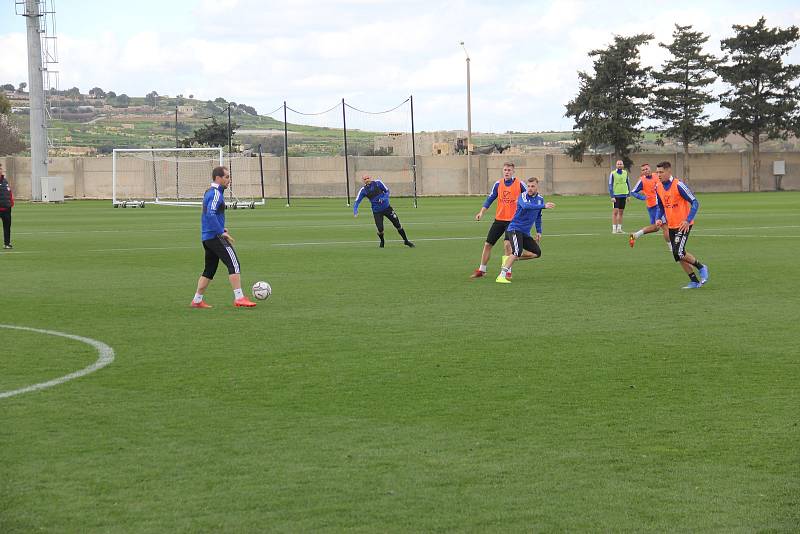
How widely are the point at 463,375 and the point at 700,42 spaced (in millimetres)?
76183

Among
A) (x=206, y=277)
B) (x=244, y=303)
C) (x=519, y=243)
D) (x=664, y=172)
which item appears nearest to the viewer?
(x=244, y=303)

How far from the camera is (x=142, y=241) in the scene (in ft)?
97.6

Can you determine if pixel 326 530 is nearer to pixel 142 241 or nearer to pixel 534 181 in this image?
pixel 534 181

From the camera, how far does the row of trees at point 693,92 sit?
8000 centimetres

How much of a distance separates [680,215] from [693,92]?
220 ft

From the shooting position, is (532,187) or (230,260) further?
(532,187)

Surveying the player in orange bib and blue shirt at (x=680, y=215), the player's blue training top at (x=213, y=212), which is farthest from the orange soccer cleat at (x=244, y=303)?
the player in orange bib and blue shirt at (x=680, y=215)

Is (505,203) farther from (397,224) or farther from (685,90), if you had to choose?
(685,90)

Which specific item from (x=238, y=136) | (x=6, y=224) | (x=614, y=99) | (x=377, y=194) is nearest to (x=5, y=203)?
(x=6, y=224)

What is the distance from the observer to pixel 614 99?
8131cm

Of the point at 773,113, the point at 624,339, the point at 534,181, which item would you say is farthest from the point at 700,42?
the point at 624,339

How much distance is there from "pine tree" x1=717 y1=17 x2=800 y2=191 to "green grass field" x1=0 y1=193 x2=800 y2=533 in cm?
6555

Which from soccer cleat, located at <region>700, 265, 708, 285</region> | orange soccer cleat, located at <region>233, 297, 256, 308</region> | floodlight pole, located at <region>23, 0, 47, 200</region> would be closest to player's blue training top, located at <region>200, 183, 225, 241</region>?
orange soccer cleat, located at <region>233, 297, 256, 308</region>

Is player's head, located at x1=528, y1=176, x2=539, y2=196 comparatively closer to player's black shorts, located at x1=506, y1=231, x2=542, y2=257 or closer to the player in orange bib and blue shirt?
player's black shorts, located at x1=506, y1=231, x2=542, y2=257
